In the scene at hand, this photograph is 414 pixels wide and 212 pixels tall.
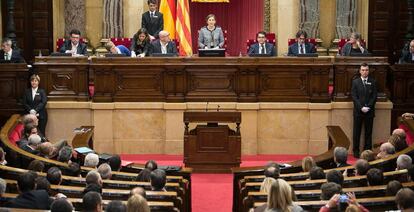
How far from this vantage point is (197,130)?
44.7 ft

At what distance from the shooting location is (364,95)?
14438 millimetres

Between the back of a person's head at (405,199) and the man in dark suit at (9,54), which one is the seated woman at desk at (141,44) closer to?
the man in dark suit at (9,54)

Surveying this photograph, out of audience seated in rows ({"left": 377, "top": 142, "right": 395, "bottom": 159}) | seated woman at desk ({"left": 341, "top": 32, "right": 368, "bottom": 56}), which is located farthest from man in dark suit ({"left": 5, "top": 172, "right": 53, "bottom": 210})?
seated woman at desk ({"left": 341, "top": 32, "right": 368, "bottom": 56})

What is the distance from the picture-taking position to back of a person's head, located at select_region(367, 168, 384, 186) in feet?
30.5

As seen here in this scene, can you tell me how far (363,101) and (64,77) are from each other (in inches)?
196

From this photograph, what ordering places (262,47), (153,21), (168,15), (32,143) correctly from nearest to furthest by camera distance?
(32,143) → (262,47) → (153,21) → (168,15)

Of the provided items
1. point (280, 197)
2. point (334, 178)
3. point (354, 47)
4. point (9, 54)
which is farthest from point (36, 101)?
point (280, 197)

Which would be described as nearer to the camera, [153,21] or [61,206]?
[61,206]

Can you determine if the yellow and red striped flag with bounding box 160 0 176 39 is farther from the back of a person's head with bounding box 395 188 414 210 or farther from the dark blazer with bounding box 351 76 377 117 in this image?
the back of a person's head with bounding box 395 188 414 210

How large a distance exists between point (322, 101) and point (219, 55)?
1.89 m

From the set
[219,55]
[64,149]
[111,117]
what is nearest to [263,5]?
[219,55]

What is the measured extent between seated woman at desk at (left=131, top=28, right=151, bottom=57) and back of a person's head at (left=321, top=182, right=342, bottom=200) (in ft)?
24.9

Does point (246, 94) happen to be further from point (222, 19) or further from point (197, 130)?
point (222, 19)

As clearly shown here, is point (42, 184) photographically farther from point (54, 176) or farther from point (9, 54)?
point (9, 54)
